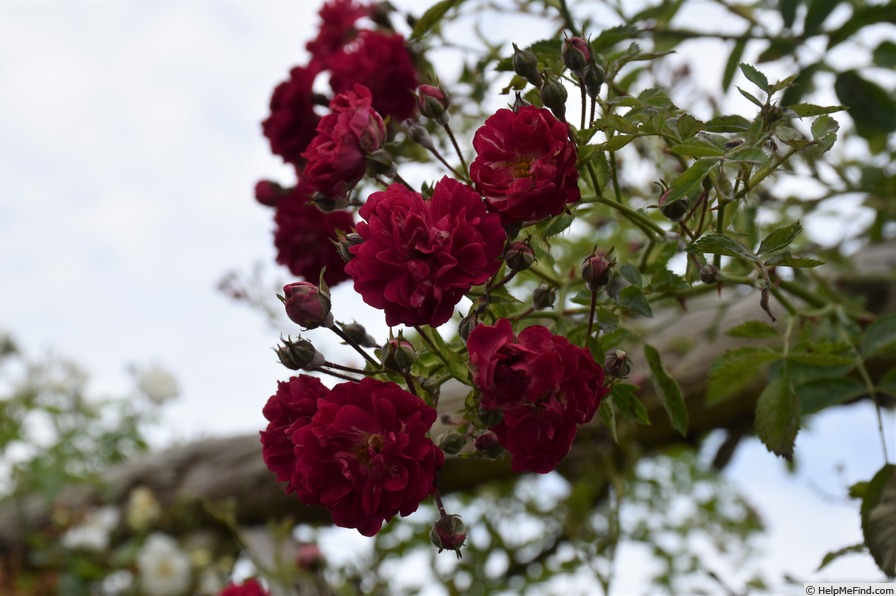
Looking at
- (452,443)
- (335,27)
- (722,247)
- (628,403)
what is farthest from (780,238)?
(335,27)

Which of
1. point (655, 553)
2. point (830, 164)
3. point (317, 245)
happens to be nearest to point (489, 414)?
point (317, 245)

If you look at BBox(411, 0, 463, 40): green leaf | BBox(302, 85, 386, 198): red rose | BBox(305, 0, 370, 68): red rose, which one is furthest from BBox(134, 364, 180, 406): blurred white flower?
BBox(302, 85, 386, 198): red rose

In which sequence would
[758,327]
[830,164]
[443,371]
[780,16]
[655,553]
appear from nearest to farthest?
[443,371]
[758,327]
[780,16]
[830,164]
[655,553]

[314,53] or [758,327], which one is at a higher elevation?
[314,53]

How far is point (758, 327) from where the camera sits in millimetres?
786

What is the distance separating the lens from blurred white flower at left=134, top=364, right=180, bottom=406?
7.32ft

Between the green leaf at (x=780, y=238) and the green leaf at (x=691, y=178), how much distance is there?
6cm

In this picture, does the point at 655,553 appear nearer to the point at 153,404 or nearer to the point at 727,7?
the point at 727,7

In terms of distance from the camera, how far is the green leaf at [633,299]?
58cm

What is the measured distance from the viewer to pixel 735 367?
2.58ft

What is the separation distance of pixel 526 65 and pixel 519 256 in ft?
0.50

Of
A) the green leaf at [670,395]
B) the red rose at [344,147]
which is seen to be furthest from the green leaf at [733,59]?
the red rose at [344,147]

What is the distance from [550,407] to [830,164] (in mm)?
892

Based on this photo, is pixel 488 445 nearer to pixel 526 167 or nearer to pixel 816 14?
pixel 526 167
